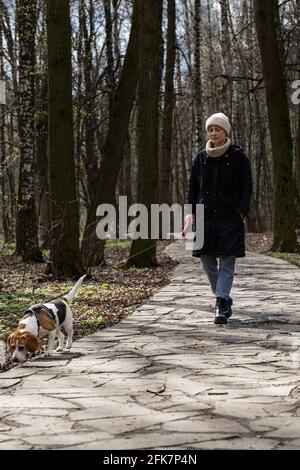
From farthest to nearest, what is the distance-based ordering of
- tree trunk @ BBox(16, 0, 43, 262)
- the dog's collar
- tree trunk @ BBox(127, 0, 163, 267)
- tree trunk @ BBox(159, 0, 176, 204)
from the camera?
1. tree trunk @ BBox(159, 0, 176, 204)
2. tree trunk @ BBox(16, 0, 43, 262)
3. tree trunk @ BBox(127, 0, 163, 267)
4. the dog's collar

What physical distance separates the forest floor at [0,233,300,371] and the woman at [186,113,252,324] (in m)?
1.36

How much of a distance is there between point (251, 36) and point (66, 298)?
3425 cm

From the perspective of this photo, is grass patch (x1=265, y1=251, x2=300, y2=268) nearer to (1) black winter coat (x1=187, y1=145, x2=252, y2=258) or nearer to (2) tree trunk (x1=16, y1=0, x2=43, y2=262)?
(2) tree trunk (x1=16, y1=0, x2=43, y2=262)

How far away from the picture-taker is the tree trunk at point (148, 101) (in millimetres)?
14102

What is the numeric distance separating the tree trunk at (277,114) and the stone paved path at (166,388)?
10.3 meters

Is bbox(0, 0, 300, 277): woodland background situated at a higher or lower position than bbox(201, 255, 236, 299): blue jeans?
higher

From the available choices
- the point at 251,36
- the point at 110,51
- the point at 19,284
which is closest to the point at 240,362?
the point at 19,284

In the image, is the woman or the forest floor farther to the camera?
the forest floor

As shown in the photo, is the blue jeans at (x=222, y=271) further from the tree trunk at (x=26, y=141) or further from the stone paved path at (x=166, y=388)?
the tree trunk at (x=26, y=141)

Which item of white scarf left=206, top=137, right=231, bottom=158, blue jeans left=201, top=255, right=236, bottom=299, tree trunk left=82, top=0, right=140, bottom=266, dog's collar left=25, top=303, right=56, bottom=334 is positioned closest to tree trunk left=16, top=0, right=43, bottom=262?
tree trunk left=82, top=0, right=140, bottom=266

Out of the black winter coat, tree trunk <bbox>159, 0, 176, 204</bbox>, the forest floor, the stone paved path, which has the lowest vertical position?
the forest floor

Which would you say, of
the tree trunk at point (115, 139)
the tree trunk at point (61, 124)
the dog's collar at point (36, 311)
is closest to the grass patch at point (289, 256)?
the tree trunk at point (115, 139)

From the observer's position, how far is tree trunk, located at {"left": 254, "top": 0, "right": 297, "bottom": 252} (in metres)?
18.3

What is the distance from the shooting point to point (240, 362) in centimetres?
576
